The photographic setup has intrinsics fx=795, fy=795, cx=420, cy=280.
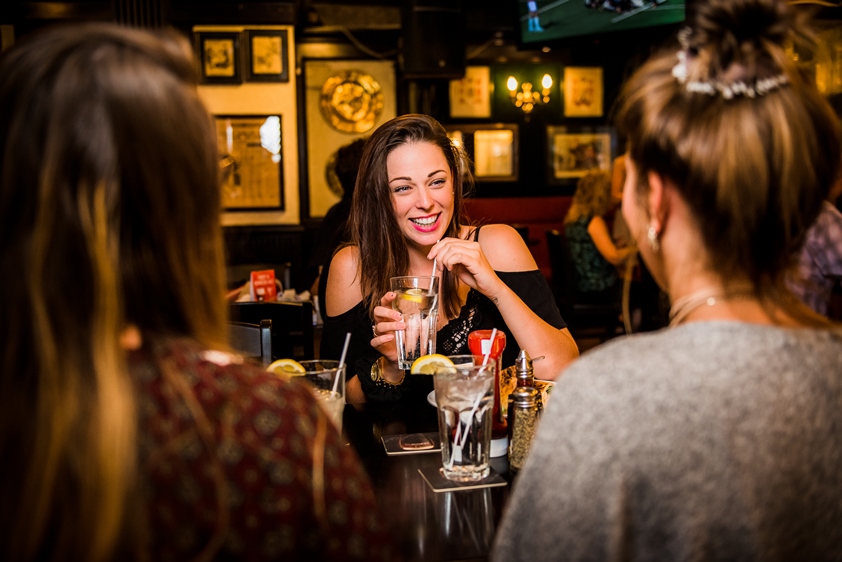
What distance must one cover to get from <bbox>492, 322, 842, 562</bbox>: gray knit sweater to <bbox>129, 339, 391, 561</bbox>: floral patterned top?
219 millimetres

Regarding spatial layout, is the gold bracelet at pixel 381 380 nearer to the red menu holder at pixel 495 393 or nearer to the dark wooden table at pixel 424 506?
the dark wooden table at pixel 424 506

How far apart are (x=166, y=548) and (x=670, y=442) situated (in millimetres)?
538

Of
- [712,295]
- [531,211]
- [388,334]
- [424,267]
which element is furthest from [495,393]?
[531,211]

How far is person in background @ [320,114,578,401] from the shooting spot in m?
2.24

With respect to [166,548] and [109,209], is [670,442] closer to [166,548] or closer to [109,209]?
[166,548]

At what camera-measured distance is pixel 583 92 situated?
993cm

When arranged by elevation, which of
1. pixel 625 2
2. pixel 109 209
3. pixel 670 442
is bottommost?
pixel 670 442

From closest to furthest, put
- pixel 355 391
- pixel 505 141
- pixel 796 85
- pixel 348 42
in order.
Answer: pixel 796 85, pixel 355 391, pixel 348 42, pixel 505 141

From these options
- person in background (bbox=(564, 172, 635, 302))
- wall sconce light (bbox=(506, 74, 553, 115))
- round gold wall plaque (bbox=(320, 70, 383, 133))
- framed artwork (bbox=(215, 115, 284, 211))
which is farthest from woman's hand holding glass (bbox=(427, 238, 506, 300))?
wall sconce light (bbox=(506, 74, 553, 115))

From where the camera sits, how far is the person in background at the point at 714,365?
2.88 ft

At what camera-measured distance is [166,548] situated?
0.77 m

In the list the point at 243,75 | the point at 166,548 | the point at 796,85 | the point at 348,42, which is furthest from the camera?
the point at 348,42

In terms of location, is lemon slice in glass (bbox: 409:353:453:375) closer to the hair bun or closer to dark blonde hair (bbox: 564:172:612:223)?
the hair bun

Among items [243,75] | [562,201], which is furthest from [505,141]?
[243,75]
